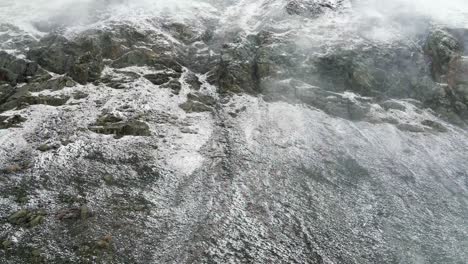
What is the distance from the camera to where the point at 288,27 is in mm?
33938

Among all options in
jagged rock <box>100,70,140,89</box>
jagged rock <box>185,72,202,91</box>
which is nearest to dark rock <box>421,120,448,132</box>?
jagged rock <box>185,72,202,91</box>

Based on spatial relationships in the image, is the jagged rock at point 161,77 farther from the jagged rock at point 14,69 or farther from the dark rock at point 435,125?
the dark rock at point 435,125

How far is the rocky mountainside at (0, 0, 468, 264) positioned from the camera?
569 inches

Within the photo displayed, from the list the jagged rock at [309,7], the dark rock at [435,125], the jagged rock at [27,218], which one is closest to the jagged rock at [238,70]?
the jagged rock at [309,7]

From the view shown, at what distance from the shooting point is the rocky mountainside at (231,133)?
14.5 m

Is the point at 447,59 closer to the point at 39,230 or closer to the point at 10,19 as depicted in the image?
the point at 39,230

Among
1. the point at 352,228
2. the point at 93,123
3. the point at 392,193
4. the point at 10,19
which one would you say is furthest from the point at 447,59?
the point at 10,19

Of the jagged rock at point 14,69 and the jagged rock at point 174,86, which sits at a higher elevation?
the jagged rock at point 14,69

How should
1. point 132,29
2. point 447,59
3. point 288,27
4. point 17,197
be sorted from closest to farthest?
point 17,197 < point 447,59 < point 132,29 < point 288,27

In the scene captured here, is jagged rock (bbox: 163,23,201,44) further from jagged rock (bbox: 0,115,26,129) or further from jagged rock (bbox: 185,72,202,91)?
jagged rock (bbox: 0,115,26,129)

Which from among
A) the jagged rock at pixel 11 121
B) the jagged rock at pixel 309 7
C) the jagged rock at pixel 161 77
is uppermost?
the jagged rock at pixel 309 7

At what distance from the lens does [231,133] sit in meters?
22.6

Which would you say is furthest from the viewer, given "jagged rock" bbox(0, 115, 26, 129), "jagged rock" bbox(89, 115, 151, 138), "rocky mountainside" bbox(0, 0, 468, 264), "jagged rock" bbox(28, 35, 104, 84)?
"jagged rock" bbox(28, 35, 104, 84)

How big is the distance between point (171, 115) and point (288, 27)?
16.1 metres
